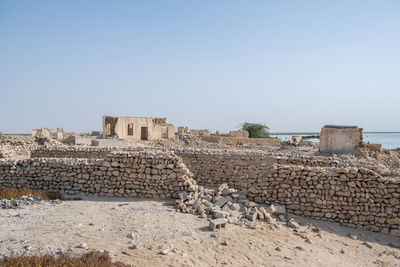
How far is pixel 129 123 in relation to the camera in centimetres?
2630

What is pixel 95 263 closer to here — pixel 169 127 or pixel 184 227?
pixel 184 227

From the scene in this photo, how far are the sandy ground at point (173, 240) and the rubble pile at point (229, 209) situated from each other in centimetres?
23

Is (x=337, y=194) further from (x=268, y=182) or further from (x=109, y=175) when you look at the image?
(x=109, y=175)

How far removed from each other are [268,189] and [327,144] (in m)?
10.4

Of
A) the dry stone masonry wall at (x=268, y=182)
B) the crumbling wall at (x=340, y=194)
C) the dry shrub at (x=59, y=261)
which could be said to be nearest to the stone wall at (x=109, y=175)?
the dry stone masonry wall at (x=268, y=182)

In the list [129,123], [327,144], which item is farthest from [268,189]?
[129,123]

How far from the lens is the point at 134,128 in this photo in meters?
26.5

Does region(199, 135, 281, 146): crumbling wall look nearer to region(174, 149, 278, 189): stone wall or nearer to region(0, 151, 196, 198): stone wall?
region(174, 149, 278, 189): stone wall

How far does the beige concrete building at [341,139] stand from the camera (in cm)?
1555

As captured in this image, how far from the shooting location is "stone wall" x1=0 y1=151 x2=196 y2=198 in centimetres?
771

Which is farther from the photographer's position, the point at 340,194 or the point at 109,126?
the point at 109,126

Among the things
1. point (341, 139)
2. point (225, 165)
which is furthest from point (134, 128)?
point (341, 139)

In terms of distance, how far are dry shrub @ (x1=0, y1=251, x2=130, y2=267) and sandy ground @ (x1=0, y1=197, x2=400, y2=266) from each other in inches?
12.6

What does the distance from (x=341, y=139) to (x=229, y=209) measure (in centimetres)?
1201
